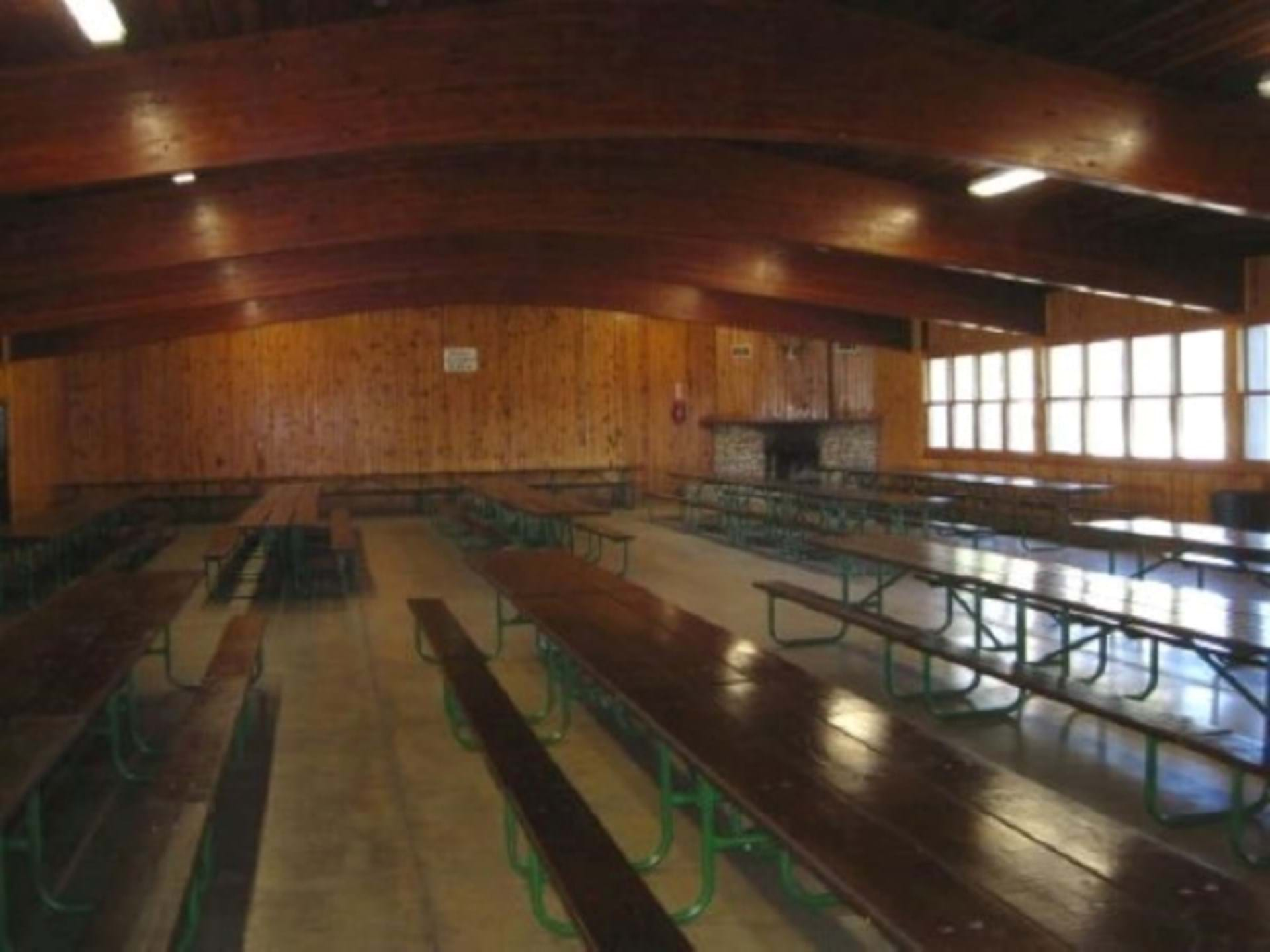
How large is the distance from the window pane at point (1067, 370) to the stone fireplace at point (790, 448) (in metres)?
5.12

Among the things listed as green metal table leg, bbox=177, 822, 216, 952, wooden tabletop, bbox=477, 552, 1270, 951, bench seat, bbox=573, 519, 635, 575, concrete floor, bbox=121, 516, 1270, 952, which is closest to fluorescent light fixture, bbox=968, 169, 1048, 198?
concrete floor, bbox=121, 516, 1270, 952

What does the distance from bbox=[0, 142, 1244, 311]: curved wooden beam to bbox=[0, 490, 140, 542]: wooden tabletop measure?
194 centimetres

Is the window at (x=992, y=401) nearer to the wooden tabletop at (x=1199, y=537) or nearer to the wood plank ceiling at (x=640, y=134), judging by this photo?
the wood plank ceiling at (x=640, y=134)

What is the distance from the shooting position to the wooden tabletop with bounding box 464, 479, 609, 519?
1070 cm

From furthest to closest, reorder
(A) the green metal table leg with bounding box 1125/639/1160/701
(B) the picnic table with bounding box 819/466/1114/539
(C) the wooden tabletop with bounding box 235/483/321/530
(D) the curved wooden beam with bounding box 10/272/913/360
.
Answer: (D) the curved wooden beam with bounding box 10/272/913/360, (B) the picnic table with bounding box 819/466/1114/539, (C) the wooden tabletop with bounding box 235/483/321/530, (A) the green metal table leg with bounding box 1125/639/1160/701

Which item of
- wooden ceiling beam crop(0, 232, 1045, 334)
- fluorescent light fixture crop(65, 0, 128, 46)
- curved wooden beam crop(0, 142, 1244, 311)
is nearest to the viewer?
fluorescent light fixture crop(65, 0, 128, 46)

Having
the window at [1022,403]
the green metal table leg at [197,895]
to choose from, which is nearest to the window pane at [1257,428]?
the window at [1022,403]

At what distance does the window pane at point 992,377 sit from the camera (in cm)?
1609

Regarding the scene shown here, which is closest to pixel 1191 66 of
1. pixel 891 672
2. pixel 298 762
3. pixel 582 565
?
pixel 891 672

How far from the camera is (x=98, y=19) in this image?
4.98 m

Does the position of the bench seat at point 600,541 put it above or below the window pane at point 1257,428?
below

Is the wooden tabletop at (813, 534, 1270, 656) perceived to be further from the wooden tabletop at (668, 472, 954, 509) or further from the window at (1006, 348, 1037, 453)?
the window at (1006, 348, 1037, 453)

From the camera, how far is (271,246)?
386 inches

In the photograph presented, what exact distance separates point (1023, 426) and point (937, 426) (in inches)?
95.2
